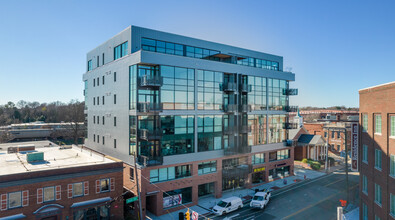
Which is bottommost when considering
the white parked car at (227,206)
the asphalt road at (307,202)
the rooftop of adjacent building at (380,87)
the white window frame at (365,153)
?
the asphalt road at (307,202)

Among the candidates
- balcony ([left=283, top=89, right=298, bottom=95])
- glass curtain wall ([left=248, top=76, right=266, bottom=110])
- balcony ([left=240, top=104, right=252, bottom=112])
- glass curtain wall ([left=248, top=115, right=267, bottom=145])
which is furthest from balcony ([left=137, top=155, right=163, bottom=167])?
balcony ([left=283, top=89, right=298, bottom=95])

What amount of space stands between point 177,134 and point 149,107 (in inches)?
197

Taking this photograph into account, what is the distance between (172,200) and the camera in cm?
2862

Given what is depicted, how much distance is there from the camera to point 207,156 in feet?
106

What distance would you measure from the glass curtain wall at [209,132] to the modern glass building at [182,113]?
0.13m

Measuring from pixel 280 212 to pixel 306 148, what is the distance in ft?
94.1

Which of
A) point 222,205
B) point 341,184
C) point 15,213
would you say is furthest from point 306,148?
point 15,213

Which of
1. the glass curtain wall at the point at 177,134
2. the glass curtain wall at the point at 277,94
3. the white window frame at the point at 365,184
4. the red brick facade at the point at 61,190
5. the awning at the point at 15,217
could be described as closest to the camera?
the awning at the point at 15,217

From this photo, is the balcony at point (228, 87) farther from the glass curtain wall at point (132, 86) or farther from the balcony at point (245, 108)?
the glass curtain wall at point (132, 86)

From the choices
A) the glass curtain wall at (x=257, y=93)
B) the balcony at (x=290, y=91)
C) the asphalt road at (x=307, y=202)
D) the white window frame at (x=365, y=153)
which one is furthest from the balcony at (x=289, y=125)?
the white window frame at (x=365, y=153)

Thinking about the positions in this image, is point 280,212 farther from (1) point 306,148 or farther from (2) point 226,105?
(1) point 306,148

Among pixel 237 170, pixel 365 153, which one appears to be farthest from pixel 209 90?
pixel 365 153

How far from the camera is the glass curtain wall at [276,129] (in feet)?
136

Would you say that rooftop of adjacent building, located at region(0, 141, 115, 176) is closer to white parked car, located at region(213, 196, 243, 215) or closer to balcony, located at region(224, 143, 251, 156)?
white parked car, located at region(213, 196, 243, 215)
